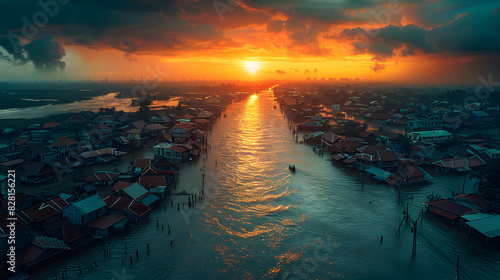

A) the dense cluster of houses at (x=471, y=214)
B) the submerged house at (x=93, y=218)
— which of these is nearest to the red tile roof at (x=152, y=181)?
the submerged house at (x=93, y=218)

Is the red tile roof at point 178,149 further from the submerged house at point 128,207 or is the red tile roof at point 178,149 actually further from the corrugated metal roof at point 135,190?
the submerged house at point 128,207

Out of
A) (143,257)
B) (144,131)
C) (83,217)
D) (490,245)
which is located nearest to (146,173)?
(83,217)

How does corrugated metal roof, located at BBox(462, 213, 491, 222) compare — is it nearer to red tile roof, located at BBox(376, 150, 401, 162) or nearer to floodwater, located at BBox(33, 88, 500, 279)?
floodwater, located at BBox(33, 88, 500, 279)

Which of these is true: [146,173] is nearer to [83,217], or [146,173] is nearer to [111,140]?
[83,217]

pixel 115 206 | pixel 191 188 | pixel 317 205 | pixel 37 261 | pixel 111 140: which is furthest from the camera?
pixel 111 140

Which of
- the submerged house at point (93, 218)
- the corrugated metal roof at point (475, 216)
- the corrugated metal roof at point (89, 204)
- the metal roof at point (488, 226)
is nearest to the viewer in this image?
the metal roof at point (488, 226)

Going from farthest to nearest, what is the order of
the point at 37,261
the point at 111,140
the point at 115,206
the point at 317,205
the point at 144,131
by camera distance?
the point at 144,131 → the point at 111,140 → the point at 317,205 → the point at 115,206 → the point at 37,261
